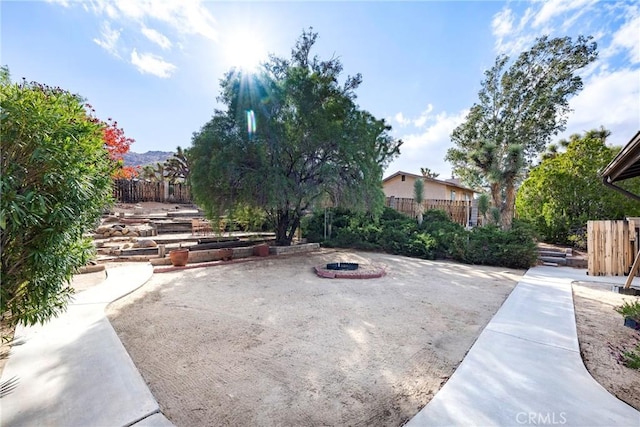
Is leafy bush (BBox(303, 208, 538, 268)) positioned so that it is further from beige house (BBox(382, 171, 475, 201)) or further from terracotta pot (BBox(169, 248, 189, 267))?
beige house (BBox(382, 171, 475, 201))

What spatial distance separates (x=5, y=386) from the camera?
2.21 metres

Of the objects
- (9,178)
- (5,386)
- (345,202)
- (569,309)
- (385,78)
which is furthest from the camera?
(385,78)

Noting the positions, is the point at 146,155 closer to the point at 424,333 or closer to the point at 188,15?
the point at 188,15

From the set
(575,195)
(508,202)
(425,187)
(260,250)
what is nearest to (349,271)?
(260,250)

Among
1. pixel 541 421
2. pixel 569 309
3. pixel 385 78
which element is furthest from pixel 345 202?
pixel 541 421

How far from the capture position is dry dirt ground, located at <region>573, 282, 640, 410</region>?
2.37m

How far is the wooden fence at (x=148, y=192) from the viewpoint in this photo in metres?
19.1

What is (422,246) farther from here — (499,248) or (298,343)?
(298,343)

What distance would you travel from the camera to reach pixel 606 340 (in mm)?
3285

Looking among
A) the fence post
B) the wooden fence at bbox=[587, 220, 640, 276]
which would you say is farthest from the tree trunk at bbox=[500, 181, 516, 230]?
the wooden fence at bbox=[587, 220, 640, 276]

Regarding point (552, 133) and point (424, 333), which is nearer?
point (424, 333)

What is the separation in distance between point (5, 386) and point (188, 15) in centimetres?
769

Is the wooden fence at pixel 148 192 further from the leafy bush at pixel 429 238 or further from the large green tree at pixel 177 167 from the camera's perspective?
the leafy bush at pixel 429 238

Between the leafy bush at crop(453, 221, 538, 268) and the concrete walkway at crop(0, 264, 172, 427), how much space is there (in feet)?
29.5
